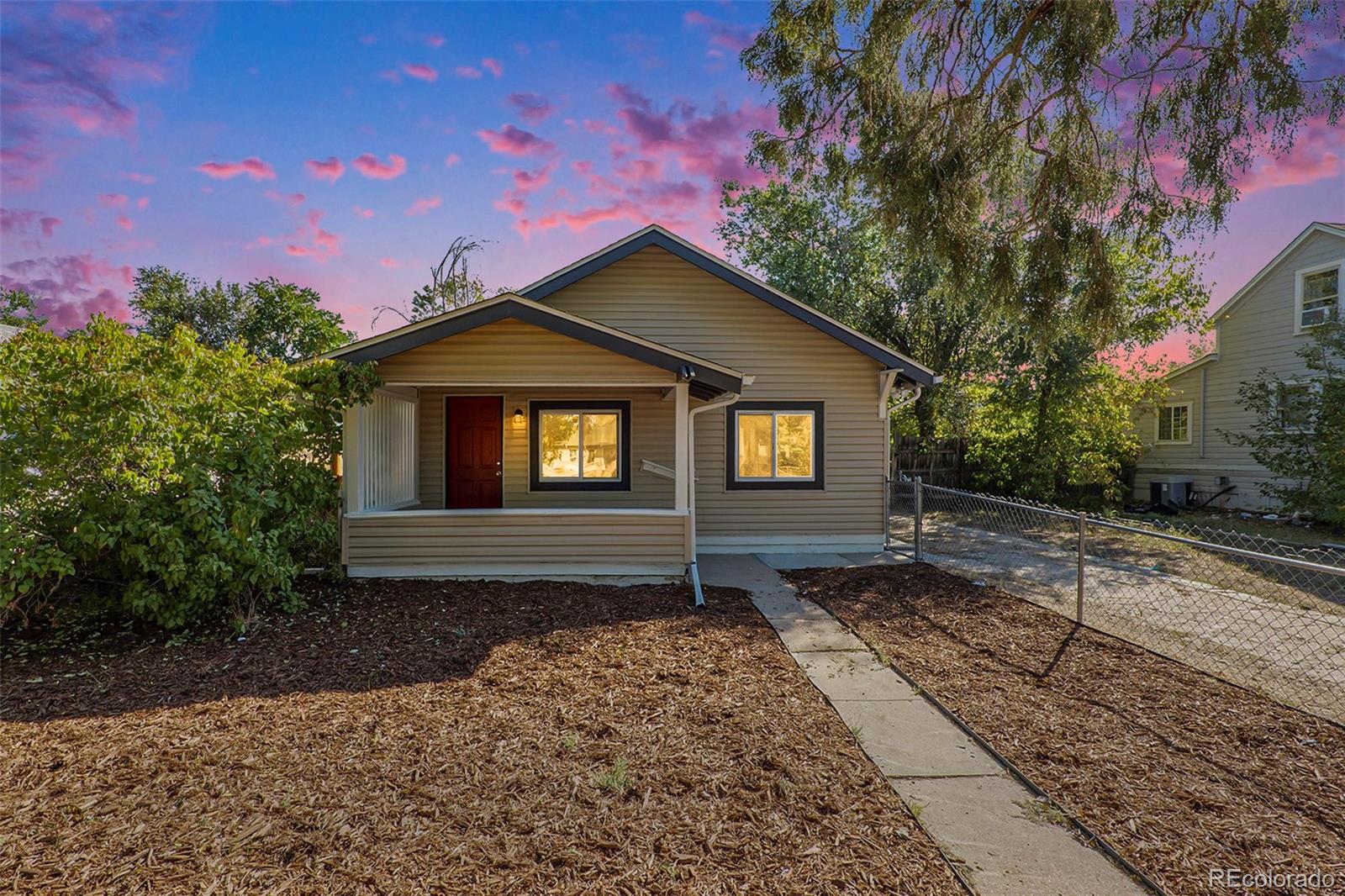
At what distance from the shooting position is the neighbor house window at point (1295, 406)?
1259 centimetres

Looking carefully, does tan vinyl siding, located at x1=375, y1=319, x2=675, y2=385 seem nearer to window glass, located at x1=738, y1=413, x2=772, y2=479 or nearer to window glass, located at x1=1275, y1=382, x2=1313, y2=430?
window glass, located at x1=738, y1=413, x2=772, y2=479

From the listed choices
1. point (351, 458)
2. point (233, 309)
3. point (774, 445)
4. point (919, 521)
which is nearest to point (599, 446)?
point (774, 445)

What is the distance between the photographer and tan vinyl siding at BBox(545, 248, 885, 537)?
9.90m

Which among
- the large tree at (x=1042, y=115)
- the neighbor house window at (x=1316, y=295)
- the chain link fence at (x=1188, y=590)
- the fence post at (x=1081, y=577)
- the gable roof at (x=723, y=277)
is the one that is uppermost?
the large tree at (x=1042, y=115)

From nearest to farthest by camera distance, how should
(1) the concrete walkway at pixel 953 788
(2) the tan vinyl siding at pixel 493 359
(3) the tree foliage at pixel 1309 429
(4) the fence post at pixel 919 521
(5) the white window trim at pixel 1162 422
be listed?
1. (1) the concrete walkway at pixel 953 788
2. (2) the tan vinyl siding at pixel 493 359
3. (4) the fence post at pixel 919 521
4. (3) the tree foliage at pixel 1309 429
5. (5) the white window trim at pixel 1162 422

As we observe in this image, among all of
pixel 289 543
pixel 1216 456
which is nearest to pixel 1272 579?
pixel 1216 456

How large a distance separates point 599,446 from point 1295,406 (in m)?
14.4

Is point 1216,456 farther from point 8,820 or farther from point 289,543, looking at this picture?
point 8,820

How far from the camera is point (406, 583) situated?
7.09 meters

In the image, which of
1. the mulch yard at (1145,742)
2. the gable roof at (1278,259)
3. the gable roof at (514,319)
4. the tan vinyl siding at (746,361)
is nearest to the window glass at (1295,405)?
the gable roof at (1278,259)

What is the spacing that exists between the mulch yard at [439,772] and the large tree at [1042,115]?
8646 millimetres

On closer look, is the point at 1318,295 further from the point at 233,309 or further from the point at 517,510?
the point at 233,309

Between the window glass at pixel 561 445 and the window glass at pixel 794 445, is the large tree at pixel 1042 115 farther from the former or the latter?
the window glass at pixel 561 445

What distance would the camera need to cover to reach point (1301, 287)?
47.7 ft
